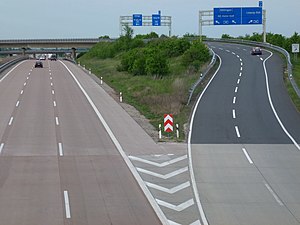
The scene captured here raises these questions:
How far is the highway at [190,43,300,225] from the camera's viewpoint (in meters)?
13.8

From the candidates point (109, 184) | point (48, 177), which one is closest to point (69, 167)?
point (48, 177)

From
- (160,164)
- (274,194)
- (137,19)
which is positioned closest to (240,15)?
(137,19)

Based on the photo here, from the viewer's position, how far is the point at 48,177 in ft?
54.9

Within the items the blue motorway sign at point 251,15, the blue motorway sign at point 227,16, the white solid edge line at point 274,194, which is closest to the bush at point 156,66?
the blue motorway sign at point 227,16

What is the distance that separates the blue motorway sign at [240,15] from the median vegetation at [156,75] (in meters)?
7.03

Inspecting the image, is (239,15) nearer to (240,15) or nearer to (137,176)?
(240,15)

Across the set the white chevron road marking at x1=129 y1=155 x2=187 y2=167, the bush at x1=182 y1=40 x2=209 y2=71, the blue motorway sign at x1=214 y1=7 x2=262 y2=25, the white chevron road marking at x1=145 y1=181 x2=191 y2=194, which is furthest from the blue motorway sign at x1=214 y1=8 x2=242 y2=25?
the white chevron road marking at x1=145 y1=181 x2=191 y2=194

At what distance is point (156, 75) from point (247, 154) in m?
37.6

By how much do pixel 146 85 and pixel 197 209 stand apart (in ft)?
114

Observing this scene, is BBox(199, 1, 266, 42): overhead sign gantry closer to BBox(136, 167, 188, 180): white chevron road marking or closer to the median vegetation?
the median vegetation

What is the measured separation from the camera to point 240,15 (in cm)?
7750

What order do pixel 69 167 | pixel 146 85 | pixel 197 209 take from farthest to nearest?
pixel 146 85 < pixel 69 167 < pixel 197 209

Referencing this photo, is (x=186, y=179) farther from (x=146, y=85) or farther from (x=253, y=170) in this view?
(x=146, y=85)

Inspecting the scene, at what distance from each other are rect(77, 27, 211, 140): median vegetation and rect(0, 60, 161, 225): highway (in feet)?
10.2
